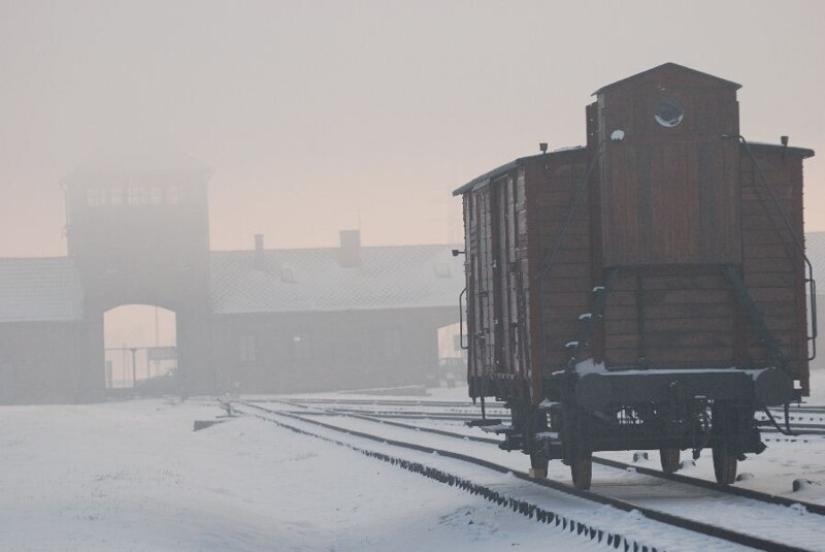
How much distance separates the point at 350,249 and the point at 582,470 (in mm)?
63070

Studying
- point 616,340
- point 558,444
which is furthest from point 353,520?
point 616,340

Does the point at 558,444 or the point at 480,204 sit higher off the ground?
the point at 480,204

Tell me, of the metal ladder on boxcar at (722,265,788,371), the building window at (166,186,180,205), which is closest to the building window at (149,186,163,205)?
the building window at (166,186,180,205)

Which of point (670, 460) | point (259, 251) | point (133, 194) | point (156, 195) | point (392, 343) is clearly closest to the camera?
point (670, 460)

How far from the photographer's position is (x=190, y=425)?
41094 mm

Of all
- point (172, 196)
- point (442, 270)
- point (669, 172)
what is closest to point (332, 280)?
point (442, 270)

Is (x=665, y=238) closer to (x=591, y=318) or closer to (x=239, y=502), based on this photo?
(x=591, y=318)

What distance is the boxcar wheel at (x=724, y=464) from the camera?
15.1 meters

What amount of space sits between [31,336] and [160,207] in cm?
852

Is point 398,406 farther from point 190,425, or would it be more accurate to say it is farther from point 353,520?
point 353,520

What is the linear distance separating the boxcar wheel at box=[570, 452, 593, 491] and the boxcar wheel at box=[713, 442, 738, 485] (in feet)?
4.31

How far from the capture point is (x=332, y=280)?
7544 cm

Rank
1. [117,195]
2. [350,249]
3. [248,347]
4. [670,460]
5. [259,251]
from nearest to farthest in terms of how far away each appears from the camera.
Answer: [670,460], [117,195], [248,347], [259,251], [350,249]

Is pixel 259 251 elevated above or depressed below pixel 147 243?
below
